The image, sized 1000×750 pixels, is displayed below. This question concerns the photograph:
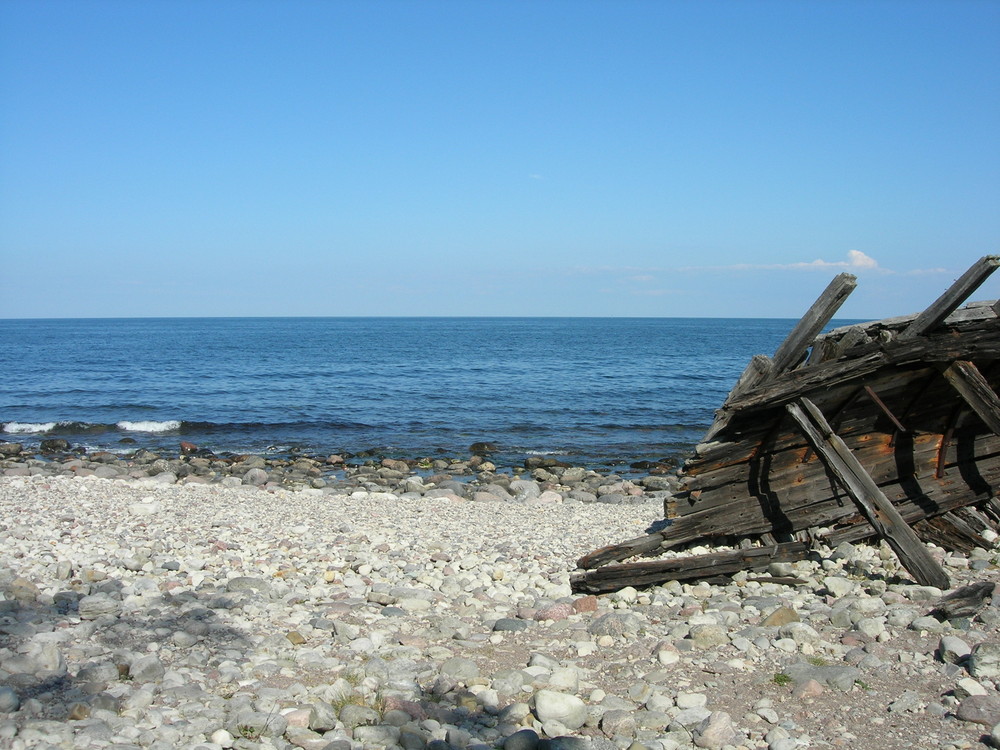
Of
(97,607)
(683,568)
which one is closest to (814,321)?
(683,568)

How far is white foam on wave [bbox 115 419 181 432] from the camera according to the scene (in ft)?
91.1

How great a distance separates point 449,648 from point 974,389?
18.4 ft

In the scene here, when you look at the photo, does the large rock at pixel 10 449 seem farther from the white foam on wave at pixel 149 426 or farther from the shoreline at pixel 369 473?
the white foam on wave at pixel 149 426

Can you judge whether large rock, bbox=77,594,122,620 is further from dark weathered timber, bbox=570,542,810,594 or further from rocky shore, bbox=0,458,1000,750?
dark weathered timber, bbox=570,542,810,594

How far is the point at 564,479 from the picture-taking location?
19.0m

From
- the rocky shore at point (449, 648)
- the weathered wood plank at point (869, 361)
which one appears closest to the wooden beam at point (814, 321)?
the weathered wood plank at point (869, 361)

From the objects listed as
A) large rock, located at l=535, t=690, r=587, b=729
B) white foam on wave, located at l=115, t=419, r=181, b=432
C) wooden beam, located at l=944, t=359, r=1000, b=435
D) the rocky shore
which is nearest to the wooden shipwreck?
wooden beam, located at l=944, t=359, r=1000, b=435

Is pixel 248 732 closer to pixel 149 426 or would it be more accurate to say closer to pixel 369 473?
pixel 369 473

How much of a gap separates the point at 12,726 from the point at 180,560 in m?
4.50

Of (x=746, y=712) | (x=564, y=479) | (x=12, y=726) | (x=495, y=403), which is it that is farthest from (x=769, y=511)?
(x=495, y=403)

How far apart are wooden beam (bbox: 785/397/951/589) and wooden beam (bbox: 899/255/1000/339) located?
3.84 feet

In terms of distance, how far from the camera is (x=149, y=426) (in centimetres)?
2811

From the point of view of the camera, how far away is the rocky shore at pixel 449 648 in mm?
5230

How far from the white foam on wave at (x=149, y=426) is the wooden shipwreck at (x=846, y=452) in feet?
73.9
